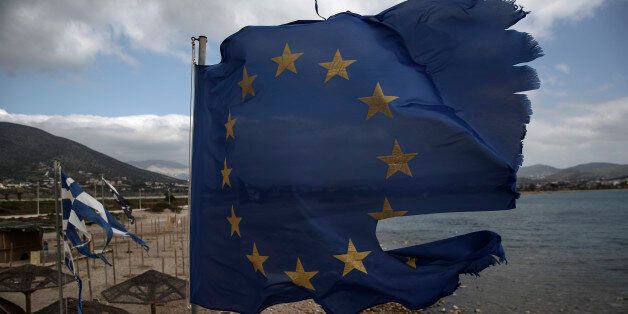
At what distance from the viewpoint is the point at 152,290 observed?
1027 cm


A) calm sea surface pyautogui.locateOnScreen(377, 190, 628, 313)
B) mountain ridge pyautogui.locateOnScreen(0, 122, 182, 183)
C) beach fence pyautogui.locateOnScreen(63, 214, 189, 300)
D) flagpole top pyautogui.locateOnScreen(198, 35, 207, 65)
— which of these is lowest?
calm sea surface pyautogui.locateOnScreen(377, 190, 628, 313)

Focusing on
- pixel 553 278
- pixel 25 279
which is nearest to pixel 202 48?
pixel 25 279

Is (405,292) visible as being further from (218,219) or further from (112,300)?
(112,300)

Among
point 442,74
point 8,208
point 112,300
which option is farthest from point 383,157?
point 8,208

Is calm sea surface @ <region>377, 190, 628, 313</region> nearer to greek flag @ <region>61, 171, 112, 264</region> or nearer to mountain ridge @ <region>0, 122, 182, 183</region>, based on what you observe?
greek flag @ <region>61, 171, 112, 264</region>

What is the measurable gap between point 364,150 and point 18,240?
88.3ft

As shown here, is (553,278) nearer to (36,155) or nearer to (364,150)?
(364,150)

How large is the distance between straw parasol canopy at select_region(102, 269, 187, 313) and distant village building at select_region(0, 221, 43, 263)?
1659 centimetres

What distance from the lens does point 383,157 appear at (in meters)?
4.14

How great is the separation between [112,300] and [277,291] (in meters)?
7.58

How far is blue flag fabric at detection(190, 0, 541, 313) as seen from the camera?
4043mm

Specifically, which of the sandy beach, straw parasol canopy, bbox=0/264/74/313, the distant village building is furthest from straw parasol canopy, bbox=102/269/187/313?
the distant village building

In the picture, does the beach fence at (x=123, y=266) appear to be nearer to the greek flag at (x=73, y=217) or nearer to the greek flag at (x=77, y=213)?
the greek flag at (x=77, y=213)

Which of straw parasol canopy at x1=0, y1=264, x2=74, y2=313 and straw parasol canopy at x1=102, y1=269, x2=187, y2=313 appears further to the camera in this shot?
straw parasol canopy at x1=0, y1=264, x2=74, y2=313
